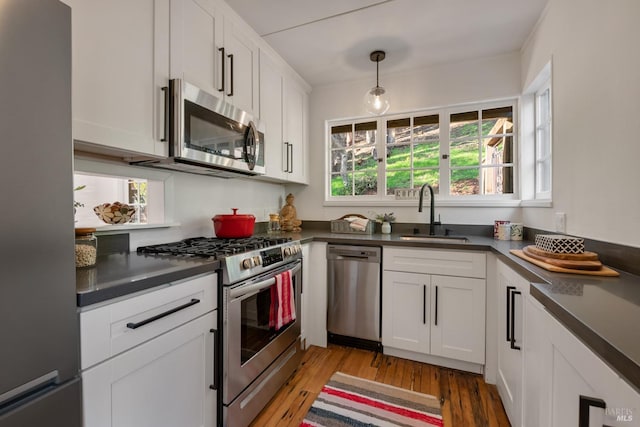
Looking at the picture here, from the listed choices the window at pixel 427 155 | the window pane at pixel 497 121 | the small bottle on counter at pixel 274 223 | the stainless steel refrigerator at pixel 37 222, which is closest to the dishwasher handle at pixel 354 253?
the small bottle on counter at pixel 274 223

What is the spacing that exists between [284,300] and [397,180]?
170 cm

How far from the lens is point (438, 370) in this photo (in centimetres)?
201

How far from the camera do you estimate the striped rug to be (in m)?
1.50

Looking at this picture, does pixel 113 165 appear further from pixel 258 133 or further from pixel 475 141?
pixel 475 141

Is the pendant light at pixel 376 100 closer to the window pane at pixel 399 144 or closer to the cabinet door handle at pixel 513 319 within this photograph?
the window pane at pixel 399 144

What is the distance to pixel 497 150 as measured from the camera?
2.50 metres

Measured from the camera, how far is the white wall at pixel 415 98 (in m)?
2.39

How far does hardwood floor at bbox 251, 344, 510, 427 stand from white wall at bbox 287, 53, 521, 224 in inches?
49.5

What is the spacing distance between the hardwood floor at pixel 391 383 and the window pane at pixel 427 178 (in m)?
1.54

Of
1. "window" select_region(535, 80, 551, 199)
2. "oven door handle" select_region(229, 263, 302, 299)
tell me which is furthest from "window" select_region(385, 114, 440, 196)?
"oven door handle" select_region(229, 263, 302, 299)

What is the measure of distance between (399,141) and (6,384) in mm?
2858

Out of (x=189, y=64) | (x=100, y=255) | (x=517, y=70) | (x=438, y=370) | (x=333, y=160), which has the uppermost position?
(x=517, y=70)

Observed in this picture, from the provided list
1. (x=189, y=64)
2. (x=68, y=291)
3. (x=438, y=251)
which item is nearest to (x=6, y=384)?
(x=68, y=291)

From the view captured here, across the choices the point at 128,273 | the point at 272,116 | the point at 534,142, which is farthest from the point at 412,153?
the point at 128,273
